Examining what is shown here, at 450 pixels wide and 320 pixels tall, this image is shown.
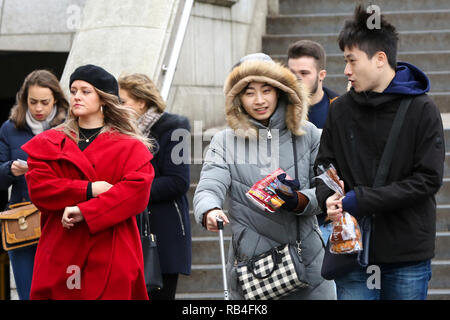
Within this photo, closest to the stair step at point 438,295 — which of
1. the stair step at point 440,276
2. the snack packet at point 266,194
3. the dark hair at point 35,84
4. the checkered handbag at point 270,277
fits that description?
the stair step at point 440,276

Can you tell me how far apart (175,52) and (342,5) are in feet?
12.5

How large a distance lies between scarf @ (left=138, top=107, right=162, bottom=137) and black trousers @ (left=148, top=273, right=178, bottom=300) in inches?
41.3

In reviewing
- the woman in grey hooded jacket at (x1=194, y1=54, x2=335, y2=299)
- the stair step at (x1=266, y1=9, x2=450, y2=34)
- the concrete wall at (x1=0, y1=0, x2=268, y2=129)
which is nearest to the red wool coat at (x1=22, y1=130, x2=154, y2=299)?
the woman in grey hooded jacket at (x1=194, y1=54, x2=335, y2=299)

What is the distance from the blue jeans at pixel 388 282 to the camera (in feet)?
13.8

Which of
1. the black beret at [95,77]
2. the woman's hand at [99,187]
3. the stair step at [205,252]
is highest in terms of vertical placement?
the black beret at [95,77]

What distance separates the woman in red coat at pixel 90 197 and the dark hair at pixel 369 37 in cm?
145

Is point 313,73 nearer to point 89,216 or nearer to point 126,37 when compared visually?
point 89,216

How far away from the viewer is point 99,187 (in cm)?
482

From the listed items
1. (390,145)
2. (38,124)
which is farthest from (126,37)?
(390,145)

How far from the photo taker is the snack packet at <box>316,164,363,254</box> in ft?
13.7

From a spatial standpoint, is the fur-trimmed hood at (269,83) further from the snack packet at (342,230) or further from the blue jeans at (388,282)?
the blue jeans at (388,282)

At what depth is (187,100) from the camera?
9.48 meters

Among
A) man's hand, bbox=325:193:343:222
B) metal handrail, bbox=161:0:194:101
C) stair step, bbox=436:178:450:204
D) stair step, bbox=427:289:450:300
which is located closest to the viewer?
man's hand, bbox=325:193:343:222

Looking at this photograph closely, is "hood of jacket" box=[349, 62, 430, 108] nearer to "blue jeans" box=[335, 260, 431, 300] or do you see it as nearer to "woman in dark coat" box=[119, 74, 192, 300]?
"blue jeans" box=[335, 260, 431, 300]
